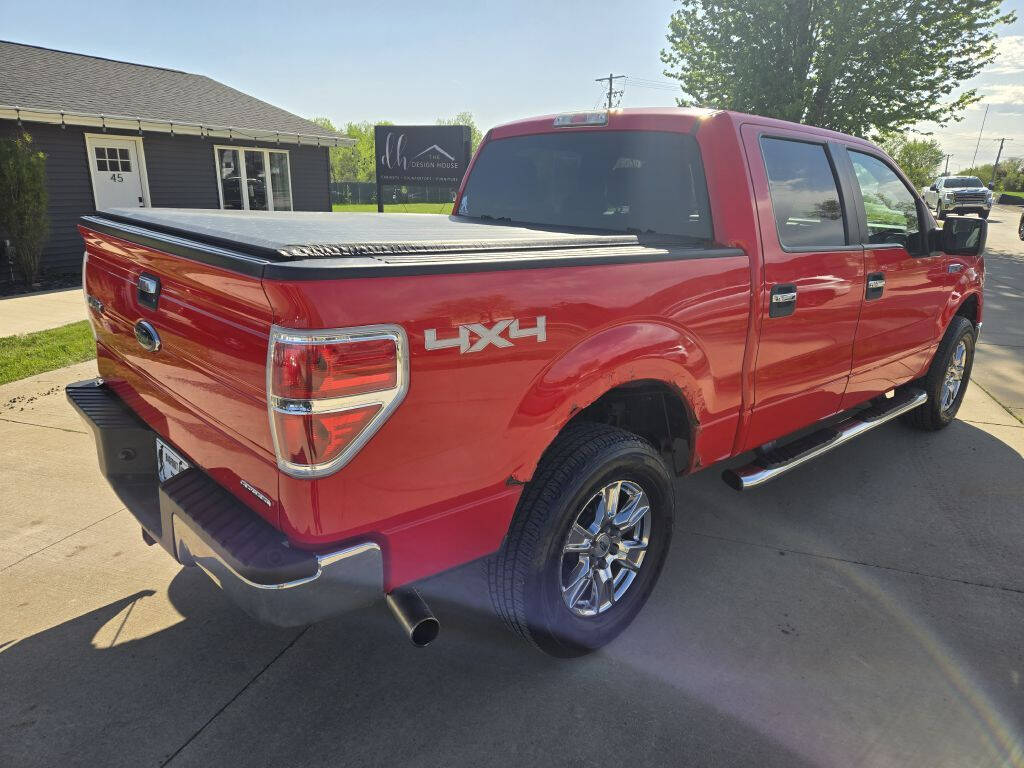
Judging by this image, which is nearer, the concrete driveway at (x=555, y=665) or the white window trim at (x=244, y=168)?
the concrete driveway at (x=555, y=665)

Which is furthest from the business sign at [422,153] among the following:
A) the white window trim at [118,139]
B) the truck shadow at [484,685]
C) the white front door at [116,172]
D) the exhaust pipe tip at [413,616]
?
the exhaust pipe tip at [413,616]

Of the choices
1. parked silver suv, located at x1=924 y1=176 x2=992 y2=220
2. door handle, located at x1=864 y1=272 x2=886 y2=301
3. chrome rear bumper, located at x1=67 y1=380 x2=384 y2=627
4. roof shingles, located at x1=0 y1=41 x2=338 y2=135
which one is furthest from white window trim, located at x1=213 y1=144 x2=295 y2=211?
parked silver suv, located at x1=924 y1=176 x2=992 y2=220

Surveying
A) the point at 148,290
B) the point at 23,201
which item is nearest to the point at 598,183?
the point at 148,290

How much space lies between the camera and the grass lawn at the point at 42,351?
5.94m

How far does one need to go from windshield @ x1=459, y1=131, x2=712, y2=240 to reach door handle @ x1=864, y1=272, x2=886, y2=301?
1179 mm

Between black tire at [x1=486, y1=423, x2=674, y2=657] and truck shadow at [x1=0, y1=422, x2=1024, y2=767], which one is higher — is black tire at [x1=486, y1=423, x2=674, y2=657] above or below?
above

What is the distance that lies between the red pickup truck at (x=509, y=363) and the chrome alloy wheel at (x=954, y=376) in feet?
4.69

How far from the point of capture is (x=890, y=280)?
12.2 ft

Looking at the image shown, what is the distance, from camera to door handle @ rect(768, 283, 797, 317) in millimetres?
2922

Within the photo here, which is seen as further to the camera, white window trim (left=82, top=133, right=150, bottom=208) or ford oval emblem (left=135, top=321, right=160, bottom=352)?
white window trim (left=82, top=133, right=150, bottom=208)

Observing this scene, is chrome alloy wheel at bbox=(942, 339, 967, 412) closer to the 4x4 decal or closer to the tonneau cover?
the tonneau cover

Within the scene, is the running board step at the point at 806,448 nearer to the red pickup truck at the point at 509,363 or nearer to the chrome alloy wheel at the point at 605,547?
the red pickup truck at the point at 509,363

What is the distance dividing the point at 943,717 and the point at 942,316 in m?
2.97

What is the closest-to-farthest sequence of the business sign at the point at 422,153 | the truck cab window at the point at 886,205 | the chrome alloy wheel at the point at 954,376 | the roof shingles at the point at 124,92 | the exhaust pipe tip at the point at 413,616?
the exhaust pipe tip at the point at 413,616
the truck cab window at the point at 886,205
the chrome alloy wheel at the point at 954,376
the roof shingles at the point at 124,92
the business sign at the point at 422,153
